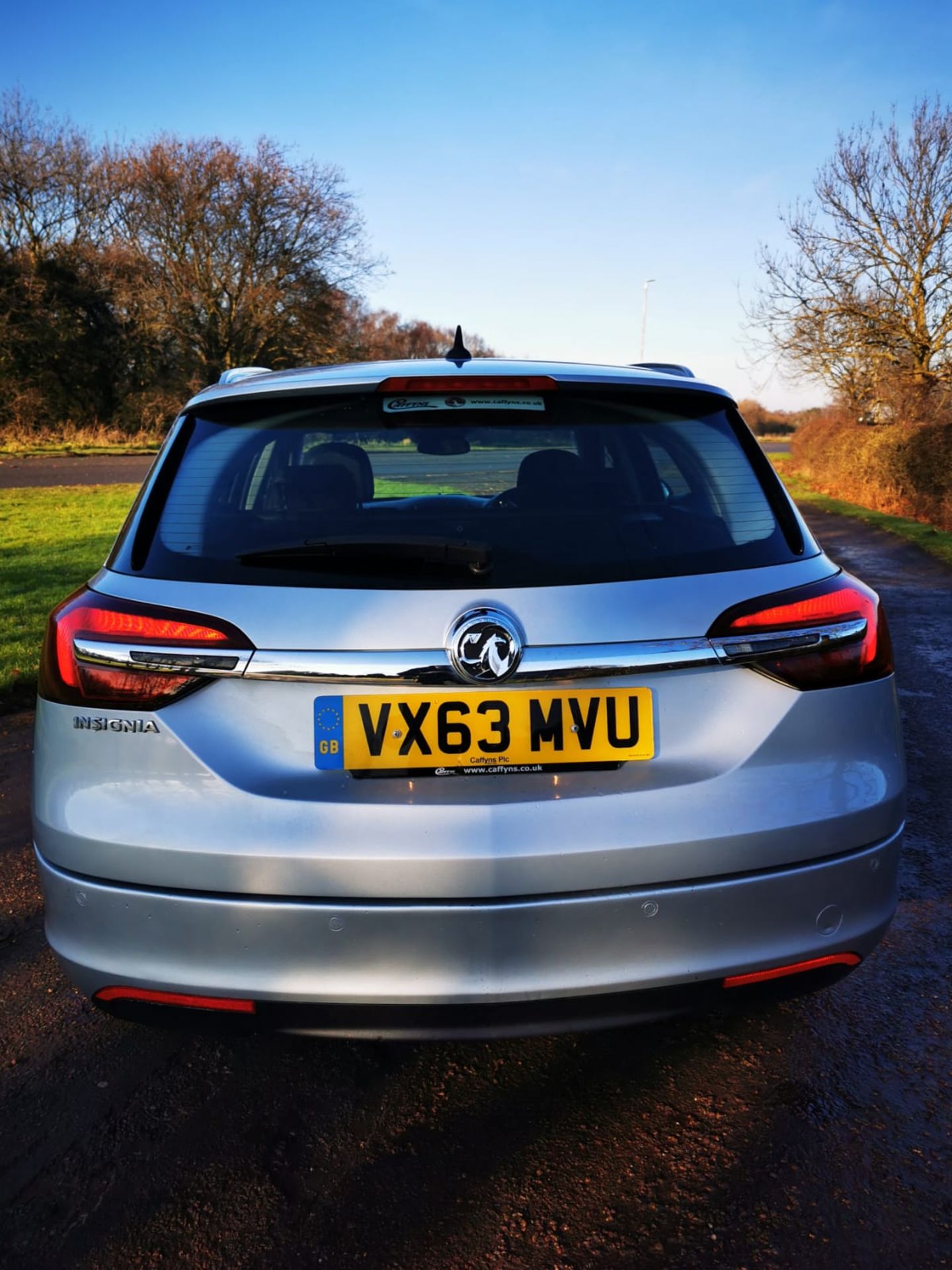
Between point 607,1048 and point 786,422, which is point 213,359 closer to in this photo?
point 607,1048

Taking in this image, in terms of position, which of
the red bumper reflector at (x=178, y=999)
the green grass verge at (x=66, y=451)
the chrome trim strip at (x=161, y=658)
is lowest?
the green grass verge at (x=66, y=451)

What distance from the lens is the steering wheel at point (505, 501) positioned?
86.4 inches

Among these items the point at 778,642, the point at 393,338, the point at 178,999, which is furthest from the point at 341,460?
the point at 393,338

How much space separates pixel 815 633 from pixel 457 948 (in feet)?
3.13

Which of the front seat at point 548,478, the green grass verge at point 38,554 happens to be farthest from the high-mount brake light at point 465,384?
the green grass verge at point 38,554

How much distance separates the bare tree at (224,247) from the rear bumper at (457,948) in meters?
35.4

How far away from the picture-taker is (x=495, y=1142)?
2225 millimetres

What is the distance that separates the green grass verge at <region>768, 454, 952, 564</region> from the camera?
13703 mm

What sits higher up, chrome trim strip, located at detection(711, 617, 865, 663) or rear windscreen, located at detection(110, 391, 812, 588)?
rear windscreen, located at detection(110, 391, 812, 588)

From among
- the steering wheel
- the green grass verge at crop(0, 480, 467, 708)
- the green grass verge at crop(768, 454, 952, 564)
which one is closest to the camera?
the steering wheel

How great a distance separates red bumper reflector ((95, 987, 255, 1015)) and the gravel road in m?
0.38

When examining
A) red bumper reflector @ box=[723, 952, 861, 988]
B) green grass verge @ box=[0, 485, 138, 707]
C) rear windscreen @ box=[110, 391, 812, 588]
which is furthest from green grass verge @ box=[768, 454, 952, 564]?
red bumper reflector @ box=[723, 952, 861, 988]

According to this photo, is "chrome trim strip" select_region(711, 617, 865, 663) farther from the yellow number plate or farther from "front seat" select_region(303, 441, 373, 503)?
"front seat" select_region(303, 441, 373, 503)

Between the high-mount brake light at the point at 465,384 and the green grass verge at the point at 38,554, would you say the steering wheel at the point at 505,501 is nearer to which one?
the high-mount brake light at the point at 465,384
